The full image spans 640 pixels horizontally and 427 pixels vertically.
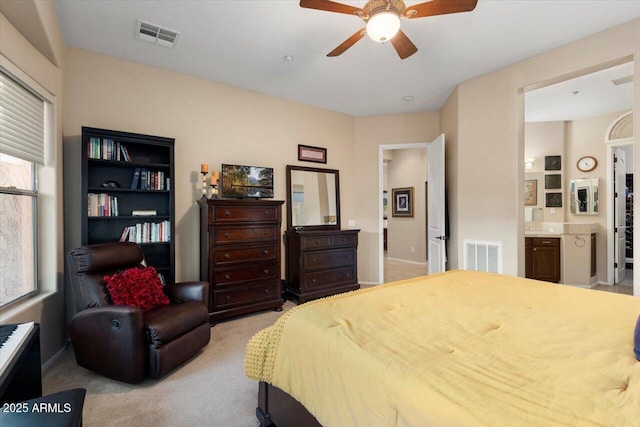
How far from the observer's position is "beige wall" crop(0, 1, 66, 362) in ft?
6.65

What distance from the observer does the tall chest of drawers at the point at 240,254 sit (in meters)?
3.17

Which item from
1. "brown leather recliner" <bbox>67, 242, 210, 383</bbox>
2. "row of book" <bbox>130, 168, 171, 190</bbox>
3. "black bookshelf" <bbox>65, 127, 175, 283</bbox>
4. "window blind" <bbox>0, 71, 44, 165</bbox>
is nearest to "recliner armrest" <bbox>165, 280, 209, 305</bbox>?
"brown leather recliner" <bbox>67, 242, 210, 383</bbox>

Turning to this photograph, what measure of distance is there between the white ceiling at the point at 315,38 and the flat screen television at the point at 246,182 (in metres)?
1.08

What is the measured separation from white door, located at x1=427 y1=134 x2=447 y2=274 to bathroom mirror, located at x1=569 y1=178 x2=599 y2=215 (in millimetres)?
2761

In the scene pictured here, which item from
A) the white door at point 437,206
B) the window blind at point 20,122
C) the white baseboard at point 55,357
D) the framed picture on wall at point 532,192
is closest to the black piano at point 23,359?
the white baseboard at point 55,357

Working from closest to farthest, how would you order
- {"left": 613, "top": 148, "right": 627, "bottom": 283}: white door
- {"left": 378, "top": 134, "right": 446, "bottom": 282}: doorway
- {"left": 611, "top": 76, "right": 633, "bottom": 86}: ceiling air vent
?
1. {"left": 611, "top": 76, "right": 633, "bottom": 86}: ceiling air vent
2. {"left": 613, "top": 148, "right": 627, "bottom": 283}: white door
3. {"left": 378, "top": 134, "right": 446, "bottom": 282}: doorway

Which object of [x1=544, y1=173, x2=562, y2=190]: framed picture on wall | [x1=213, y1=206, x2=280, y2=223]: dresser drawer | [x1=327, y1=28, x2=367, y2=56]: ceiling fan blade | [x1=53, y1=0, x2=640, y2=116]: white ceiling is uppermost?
[x1=53, y1=0, x2=640, y2=116]: white ceiling

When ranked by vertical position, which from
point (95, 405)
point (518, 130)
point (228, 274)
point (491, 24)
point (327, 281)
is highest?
point (491, 24)

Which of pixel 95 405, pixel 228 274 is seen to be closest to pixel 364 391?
pixel 95 405

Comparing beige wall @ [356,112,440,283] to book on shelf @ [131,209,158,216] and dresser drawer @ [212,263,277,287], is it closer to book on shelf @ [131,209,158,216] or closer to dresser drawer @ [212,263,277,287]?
dresser drawer @ [212,263,277,287]

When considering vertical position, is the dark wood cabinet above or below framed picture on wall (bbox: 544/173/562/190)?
below

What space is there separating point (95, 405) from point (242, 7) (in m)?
2.99

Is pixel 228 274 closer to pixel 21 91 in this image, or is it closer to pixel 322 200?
pixel 322 200

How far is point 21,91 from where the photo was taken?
2.22 meters
